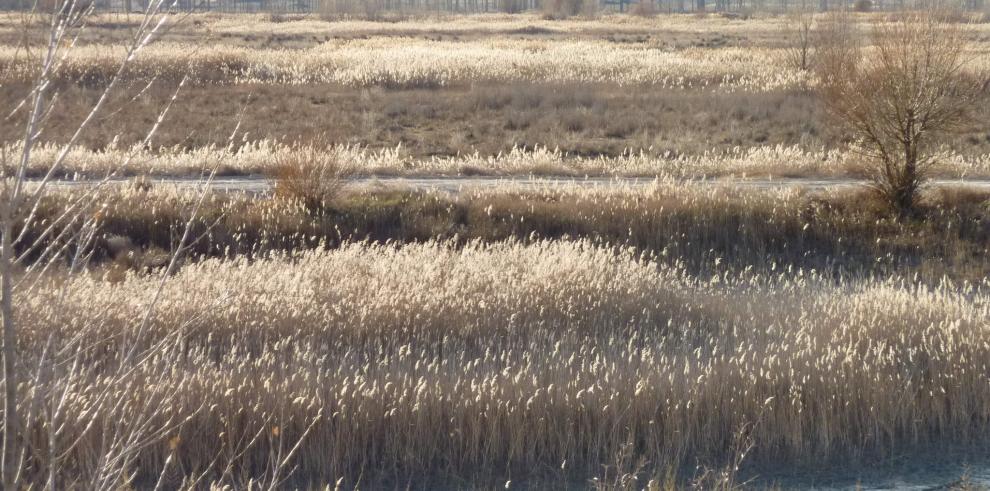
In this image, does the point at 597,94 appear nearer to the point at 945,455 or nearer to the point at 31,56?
the point at 945,455

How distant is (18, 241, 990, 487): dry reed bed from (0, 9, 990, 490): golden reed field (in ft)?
0.10

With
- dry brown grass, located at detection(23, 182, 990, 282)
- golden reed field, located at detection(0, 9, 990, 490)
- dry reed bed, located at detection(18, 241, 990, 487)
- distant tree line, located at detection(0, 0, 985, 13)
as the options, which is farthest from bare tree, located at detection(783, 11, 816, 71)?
dry reed bed, located at detection(18, 241, 990, 487)

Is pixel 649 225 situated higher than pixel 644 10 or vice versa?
pixel 644 10

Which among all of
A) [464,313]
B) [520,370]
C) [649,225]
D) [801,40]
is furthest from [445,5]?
[520,370]

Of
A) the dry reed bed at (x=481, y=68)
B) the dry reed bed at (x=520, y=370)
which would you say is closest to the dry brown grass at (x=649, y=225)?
the dry reed bed at (x=520, y=370)

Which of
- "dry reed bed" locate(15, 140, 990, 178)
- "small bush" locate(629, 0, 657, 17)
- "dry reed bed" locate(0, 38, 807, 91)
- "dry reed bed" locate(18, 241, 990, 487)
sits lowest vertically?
"dry reed bed" locate(18, 241, 990, 487)

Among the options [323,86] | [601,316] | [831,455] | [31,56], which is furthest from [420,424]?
[323,86]

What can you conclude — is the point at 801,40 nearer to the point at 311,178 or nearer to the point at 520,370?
the point at 311,178

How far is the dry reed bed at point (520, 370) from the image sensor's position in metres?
6.91

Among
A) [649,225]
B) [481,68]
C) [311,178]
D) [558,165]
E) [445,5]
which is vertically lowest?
[649,225]

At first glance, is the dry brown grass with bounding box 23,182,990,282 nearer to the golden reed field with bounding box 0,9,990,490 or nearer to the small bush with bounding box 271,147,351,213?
the golden reed field with bounding box 0,9,990,490

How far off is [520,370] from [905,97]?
9.70 meters

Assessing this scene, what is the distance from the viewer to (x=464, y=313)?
379 inches

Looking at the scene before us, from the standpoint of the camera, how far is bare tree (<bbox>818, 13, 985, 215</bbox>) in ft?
47.7
